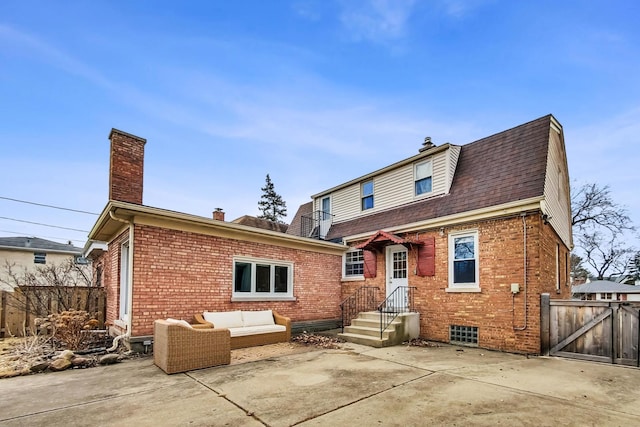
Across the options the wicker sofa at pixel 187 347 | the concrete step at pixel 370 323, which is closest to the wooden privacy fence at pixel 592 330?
the concrete step at pixel 370 323

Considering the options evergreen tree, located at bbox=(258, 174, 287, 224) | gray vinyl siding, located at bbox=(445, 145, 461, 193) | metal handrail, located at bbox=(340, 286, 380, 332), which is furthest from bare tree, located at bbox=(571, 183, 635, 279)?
evergreen tree, located at bbox=(258, 174, 287, 224)

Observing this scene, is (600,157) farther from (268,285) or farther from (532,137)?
(268,285)

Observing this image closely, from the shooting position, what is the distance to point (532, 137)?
941 cm

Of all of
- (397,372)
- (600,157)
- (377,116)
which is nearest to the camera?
(397,372)

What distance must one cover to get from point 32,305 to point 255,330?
6780 mm

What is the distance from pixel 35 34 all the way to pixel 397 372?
40.3 feet

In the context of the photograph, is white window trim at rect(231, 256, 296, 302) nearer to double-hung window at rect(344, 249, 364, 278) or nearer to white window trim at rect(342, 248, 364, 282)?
white window trim at rect(342, 248, 364, 282)

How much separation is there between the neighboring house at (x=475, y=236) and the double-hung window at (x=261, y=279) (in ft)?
9.30

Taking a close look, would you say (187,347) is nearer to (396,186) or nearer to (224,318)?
Answer: (224,318)

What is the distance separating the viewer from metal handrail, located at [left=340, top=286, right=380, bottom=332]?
11477mm

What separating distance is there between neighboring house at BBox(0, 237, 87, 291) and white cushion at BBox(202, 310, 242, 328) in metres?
21.6

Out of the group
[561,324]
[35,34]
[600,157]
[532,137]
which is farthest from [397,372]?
[600,157]

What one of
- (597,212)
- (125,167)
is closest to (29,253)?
(125,167)

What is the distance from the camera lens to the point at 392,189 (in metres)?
12.5
